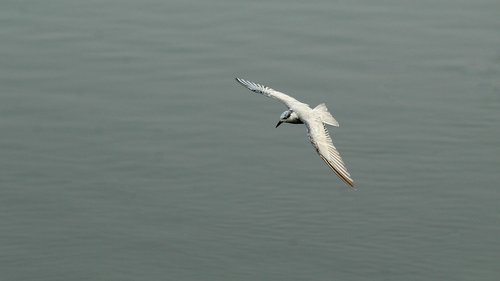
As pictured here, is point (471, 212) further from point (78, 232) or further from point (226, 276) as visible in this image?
point (78, 232)

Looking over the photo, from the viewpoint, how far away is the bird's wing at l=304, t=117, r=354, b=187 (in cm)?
2317

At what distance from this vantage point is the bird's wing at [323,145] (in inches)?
912

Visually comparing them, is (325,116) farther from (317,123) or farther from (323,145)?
(323,145)

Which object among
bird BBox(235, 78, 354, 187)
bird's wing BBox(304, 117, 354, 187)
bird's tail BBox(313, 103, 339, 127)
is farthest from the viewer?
bird's tail BBox(313, 103, 339, 127)

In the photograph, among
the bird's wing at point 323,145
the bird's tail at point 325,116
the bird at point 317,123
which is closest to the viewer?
the bird's wing at point 323,145

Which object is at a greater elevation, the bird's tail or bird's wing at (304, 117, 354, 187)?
the bird's tail

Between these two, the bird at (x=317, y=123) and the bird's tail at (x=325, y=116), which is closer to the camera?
the bird at (x=317, y=123)

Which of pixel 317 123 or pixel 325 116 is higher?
pixel 325 116

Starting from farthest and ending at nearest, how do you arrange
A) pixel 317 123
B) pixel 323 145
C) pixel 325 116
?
pixel 325 116 < pixel 317 123 < pixel 323 145

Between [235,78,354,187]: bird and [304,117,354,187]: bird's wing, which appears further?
[235,78,354,187]: bird

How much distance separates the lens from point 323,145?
24188 millimetres

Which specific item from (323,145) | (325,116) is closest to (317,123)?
(325,116)

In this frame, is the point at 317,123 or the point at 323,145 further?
the point at 317,123

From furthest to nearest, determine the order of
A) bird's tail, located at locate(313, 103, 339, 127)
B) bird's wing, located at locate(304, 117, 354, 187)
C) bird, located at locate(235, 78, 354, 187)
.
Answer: bird's tail, located at locate(313, 103, 339, 127)
bird, located at locate(235, 78, 354, 187)
bird's wing, located at locate(304, 117, 354, 187)
